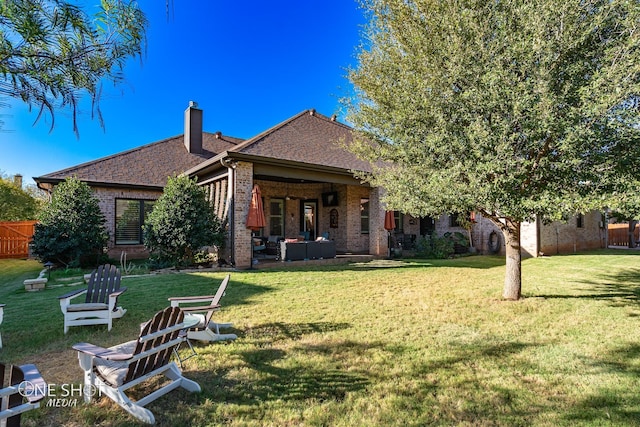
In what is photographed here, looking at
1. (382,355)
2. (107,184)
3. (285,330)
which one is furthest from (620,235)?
(107,184)

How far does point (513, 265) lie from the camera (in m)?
6.54

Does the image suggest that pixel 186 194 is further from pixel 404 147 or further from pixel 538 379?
pixel 538 379

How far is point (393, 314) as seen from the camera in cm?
557

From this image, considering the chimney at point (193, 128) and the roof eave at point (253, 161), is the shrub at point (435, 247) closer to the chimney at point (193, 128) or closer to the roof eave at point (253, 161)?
the roof eave at point (253, 161)

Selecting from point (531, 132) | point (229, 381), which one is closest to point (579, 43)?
point (531, 132)

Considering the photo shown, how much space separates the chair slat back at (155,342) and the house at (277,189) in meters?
7.19

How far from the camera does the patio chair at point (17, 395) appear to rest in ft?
6.16

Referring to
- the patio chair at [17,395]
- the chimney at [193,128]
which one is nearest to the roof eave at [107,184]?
the chimney at [193,128]

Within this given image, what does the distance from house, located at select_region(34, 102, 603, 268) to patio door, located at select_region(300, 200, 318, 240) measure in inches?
2.0

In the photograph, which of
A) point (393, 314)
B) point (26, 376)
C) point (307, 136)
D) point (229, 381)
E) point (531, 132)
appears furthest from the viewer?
point (307, 136)

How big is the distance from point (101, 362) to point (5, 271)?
1200 centimetres

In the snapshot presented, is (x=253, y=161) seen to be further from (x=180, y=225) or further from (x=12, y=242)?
(x=12, y=242)

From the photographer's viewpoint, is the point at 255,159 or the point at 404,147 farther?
the point at 255,159

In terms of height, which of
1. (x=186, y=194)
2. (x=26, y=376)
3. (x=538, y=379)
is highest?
(x=186, y=194)
